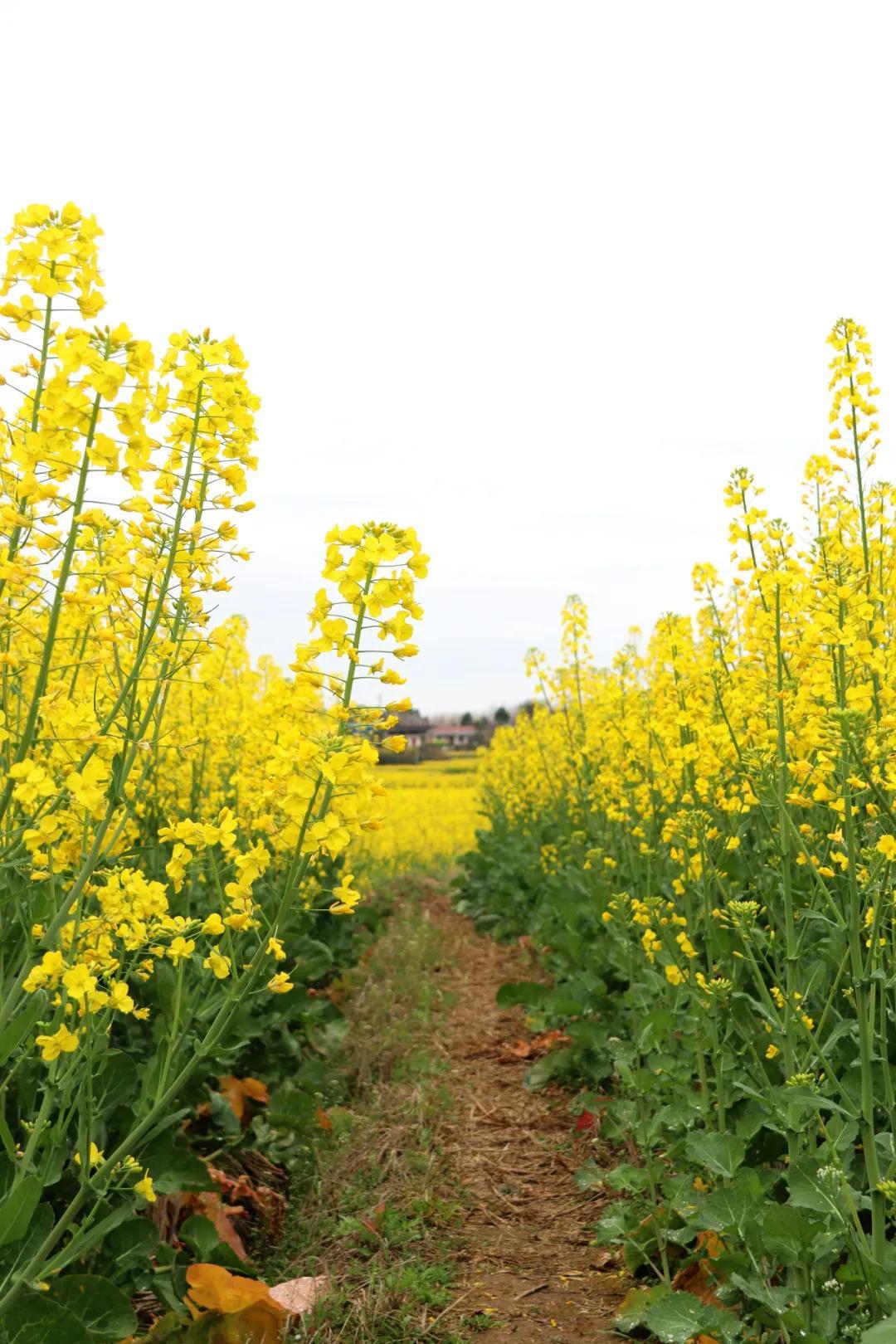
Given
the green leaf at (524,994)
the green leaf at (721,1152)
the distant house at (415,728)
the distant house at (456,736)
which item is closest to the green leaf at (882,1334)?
the green leaf at (721,1152)

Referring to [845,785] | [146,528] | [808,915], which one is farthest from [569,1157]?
[146,528]

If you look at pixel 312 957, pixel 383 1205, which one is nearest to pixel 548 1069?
pixel 312 957

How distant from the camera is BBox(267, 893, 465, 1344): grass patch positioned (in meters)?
3.29

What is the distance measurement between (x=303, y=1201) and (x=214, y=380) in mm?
3233

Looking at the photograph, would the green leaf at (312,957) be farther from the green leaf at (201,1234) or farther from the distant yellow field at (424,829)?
the distant yellow field at (424,829)

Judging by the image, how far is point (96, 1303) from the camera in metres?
2.57

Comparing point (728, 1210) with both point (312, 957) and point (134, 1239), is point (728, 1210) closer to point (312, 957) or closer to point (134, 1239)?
point (134, 1239)

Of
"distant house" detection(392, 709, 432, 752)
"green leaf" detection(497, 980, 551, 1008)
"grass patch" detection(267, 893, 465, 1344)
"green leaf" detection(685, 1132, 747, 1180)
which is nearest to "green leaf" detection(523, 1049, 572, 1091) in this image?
"grass patch" detection(267, 893, 465, 1344)

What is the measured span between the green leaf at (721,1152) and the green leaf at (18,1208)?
70.5 inches

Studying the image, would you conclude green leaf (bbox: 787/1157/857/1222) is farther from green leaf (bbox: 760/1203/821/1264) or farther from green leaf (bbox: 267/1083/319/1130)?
green leaf (bbox: 267/1083/319/1130)

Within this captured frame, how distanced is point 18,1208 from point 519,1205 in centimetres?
261

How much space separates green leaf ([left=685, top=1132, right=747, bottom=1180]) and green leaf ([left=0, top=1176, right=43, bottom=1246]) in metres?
1.79

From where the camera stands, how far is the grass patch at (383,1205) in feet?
10.8

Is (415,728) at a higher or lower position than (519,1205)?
higher
